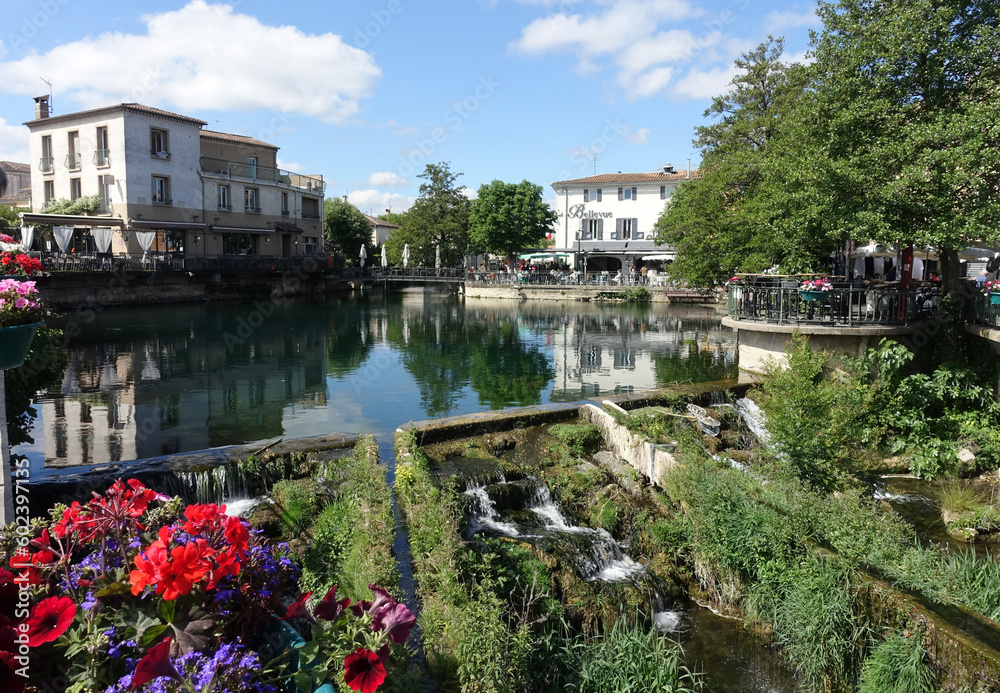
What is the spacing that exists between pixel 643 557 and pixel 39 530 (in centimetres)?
736

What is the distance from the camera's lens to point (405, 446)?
11.6 meters

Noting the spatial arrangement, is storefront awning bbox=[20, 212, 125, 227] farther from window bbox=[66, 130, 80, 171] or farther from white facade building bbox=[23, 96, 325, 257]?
window bbox=[66, 130, 80, 171]

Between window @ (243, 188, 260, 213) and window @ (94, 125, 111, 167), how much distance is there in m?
10.3

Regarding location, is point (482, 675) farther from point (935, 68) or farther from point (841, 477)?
point (935, 68)

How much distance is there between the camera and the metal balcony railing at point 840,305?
51.0ft

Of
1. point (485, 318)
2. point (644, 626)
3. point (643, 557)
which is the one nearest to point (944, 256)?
point (643, 557)

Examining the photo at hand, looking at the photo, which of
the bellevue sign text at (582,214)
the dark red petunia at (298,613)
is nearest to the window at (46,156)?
the bellevue sign text at (582,214)

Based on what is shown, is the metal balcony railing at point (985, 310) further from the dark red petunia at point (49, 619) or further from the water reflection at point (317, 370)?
the dark red petunia at point (49, 619)

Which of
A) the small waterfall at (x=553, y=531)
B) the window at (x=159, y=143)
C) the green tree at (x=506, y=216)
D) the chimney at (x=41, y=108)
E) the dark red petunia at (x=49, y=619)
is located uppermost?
the chimney at (x=41, y=108)

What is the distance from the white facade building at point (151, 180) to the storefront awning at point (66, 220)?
10cm

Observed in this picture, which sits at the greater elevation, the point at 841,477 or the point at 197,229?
the point at 197,229

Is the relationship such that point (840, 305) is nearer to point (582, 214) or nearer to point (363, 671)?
point (363, 671)

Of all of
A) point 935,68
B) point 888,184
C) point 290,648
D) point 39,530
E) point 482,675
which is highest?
point 935,68

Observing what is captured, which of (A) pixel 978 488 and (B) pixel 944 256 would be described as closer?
(A) pixel 978 488
